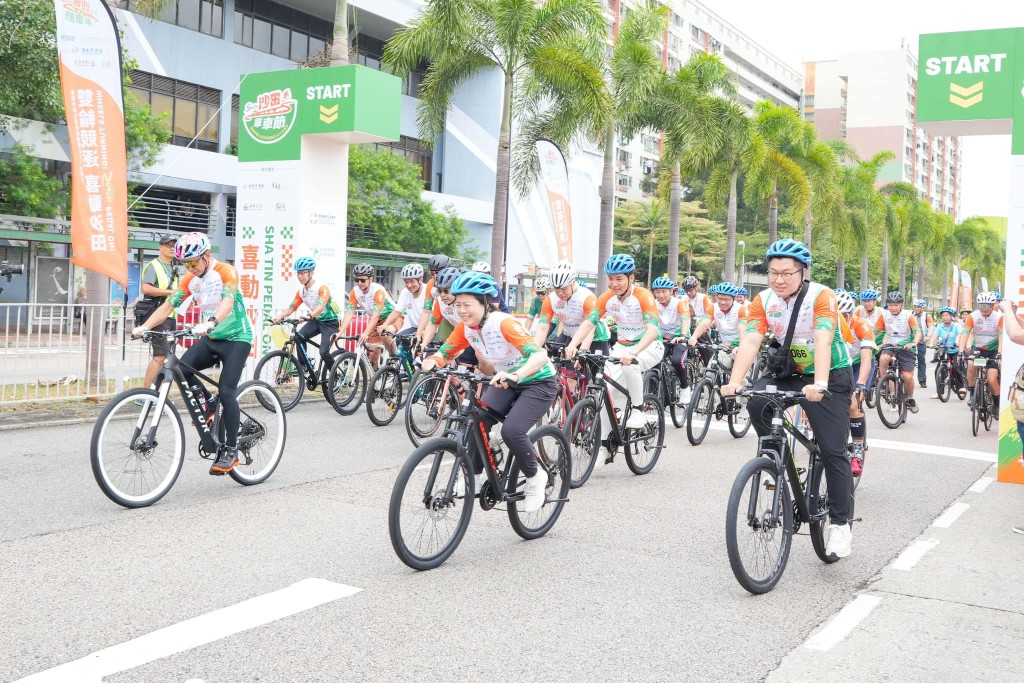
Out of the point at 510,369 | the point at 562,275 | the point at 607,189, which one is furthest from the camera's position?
the point at 607,189

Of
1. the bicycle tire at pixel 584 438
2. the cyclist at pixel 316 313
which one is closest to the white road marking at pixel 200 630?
the bicycle tire at pixel 584 438

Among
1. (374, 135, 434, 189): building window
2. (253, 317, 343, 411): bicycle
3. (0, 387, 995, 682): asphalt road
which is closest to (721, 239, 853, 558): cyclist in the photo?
(0, 387, 995, 682): asphalt road

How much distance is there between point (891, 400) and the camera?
13.9 m

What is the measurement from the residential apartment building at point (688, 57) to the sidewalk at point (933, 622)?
189 feet

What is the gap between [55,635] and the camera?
4309 mm

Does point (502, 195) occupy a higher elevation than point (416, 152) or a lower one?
lower

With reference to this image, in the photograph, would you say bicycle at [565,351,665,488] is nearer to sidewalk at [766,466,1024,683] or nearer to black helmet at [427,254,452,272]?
sidewalk at [766,466,1024,683]

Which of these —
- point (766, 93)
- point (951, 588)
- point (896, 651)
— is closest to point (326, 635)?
point (896, 651)

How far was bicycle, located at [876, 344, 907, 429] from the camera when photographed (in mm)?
13781

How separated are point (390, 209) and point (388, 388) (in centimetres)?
2897

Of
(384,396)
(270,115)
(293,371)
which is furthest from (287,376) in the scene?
(270,115)

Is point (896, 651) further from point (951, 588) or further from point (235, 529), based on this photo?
point (235, 529)

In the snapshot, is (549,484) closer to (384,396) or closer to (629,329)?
(629,329)

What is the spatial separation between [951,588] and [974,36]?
6.84m
